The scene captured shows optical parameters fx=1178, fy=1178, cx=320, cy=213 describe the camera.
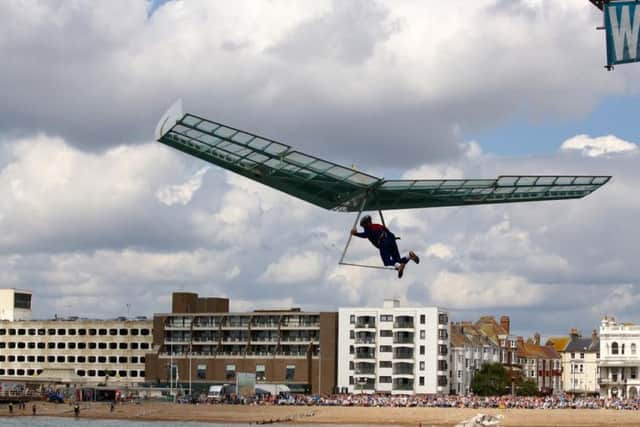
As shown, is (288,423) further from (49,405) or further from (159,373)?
(159,373)

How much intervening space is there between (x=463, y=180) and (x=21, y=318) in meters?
145

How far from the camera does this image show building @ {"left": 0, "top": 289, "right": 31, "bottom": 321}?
6629 inches

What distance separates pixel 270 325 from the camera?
448ft

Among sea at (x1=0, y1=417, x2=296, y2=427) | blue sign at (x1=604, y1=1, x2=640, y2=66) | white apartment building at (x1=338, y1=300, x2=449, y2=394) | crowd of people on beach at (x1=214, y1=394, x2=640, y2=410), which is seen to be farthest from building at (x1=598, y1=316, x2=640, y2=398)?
blue sign at (x1=604, y1=1, x2=640, y2=66)

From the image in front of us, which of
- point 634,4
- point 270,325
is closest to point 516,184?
point 634,4

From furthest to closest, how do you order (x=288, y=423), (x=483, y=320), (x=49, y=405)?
(x=483, y=320) < (x=49, y=405) < (x=288, y=423)

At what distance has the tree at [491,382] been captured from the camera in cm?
13225

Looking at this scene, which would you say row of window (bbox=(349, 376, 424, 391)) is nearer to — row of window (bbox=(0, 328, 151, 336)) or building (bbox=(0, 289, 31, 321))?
row of window (bbox=(0, 328, 151, 336))

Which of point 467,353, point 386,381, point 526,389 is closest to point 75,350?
point 386,381

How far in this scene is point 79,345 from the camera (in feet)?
507

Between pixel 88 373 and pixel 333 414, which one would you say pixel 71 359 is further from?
pixel 333 414

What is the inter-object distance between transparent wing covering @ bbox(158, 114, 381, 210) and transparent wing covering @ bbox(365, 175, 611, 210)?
88 centimetres

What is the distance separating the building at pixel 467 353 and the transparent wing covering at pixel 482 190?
101 metres

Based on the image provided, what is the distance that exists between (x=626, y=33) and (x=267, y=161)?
1118 centimetres
